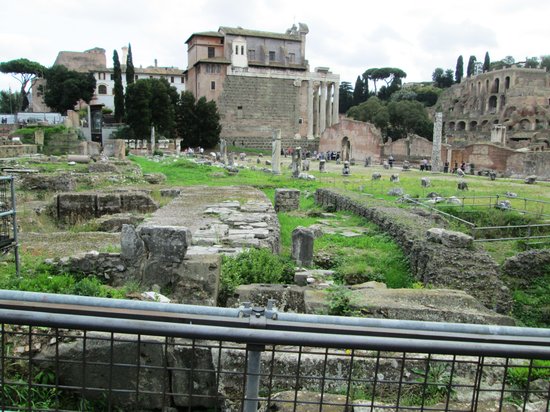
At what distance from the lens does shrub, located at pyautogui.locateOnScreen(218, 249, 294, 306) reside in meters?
6.46

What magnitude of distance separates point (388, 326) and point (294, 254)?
6.56 meters

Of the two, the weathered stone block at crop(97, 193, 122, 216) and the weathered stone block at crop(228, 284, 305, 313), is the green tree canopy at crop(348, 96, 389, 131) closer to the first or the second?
the weathered stone block at crop(97, 193, 122, 216)

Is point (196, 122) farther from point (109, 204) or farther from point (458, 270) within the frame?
point (458, 270)

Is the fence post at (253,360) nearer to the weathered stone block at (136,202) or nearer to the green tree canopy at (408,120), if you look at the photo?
the weathered stone block at (136,202)

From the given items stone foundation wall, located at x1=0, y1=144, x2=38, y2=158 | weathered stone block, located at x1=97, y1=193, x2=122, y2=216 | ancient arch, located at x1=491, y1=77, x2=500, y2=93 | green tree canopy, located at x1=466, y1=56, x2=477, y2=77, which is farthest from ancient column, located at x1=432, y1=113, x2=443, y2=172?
green tree canopy, located at x1=466, y1=56, x2=477, y2=77

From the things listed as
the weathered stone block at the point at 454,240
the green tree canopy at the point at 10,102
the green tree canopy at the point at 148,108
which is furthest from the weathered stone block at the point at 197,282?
the green tree canopy at the point at 10,102

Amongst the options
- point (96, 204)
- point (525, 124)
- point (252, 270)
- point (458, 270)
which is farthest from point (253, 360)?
point (525, 124)

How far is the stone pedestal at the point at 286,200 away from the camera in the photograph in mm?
15234

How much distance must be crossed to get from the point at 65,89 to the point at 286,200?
51.9 meters

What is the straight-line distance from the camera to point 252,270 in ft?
22.7

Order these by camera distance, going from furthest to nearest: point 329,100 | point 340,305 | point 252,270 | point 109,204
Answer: point 329,100, point 109,204, point 252,270, point 340,305

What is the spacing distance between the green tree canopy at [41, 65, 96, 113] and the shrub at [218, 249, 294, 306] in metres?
58.3

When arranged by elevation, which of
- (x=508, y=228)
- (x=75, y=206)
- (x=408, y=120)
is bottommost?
(x=508, y=228)

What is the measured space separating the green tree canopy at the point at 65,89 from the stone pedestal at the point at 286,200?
169ft
